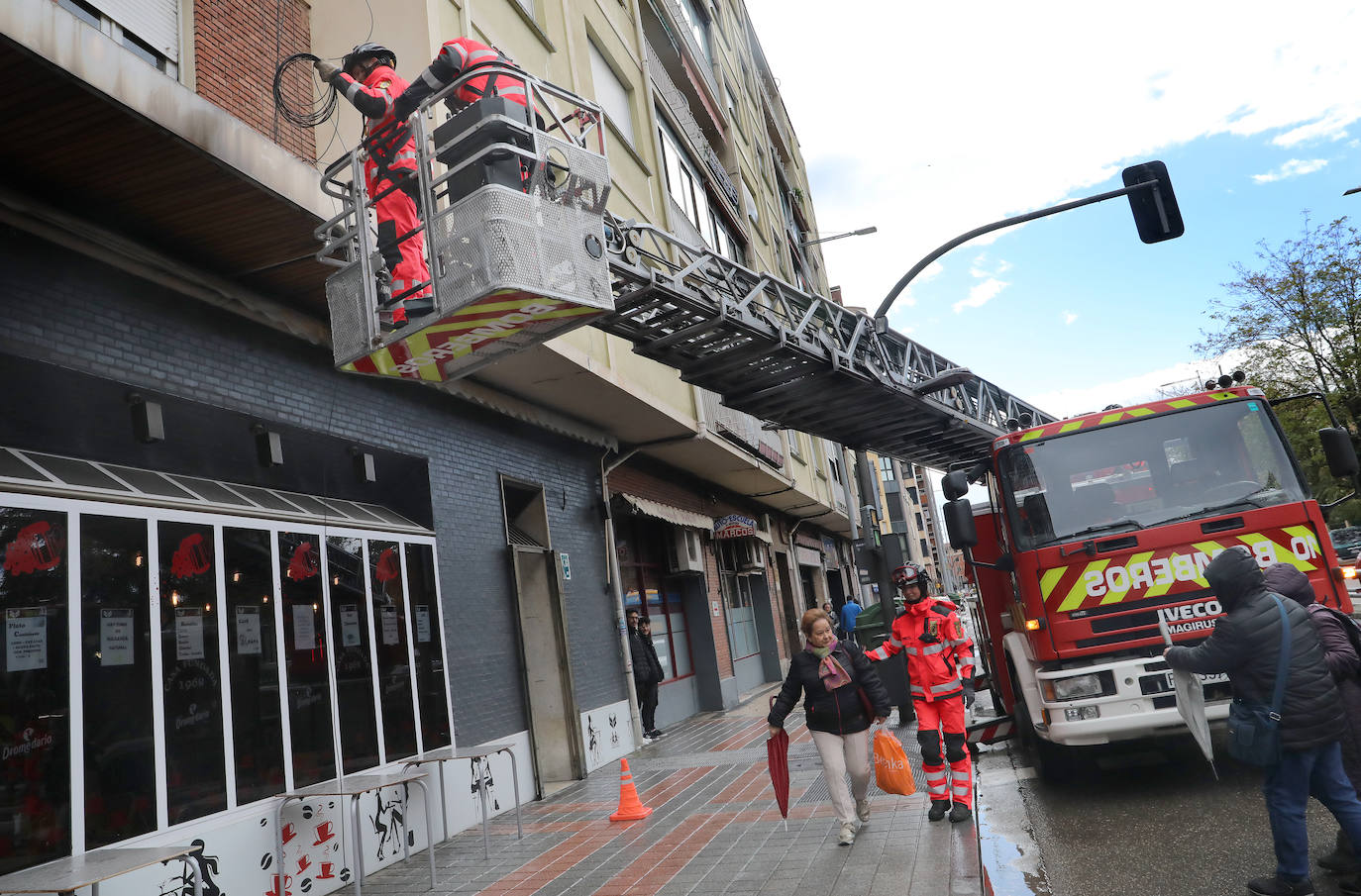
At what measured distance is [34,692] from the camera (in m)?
5.04

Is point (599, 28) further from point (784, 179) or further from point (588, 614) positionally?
point (784, 179)

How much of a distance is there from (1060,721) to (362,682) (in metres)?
5.37

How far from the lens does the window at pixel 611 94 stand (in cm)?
1370

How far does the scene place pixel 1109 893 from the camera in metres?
4.93

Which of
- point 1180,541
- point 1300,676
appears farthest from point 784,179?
point 1300,676

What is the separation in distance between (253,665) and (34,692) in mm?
1600

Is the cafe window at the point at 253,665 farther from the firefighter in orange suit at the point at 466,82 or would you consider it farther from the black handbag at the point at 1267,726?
the black handbag at the point at 1267,726

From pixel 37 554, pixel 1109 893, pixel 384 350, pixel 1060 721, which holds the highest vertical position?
pixel 384 350

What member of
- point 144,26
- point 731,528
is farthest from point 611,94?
point 144,26

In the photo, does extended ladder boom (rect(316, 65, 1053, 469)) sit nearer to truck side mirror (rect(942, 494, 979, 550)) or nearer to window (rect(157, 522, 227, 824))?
window (rect(157, 522, 227, 824))

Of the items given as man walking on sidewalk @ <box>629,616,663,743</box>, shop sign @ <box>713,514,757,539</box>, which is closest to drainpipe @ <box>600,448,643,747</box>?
man walking on sidewalk @ <box>629,616,663,743</box>

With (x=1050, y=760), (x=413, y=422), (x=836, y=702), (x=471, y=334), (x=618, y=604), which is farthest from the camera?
(x=618, y=604)

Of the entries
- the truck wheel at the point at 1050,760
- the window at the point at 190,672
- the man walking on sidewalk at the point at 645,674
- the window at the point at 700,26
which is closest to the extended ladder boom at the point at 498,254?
the window at the point at 190,672

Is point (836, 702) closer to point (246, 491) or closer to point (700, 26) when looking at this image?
point (246, 491)
